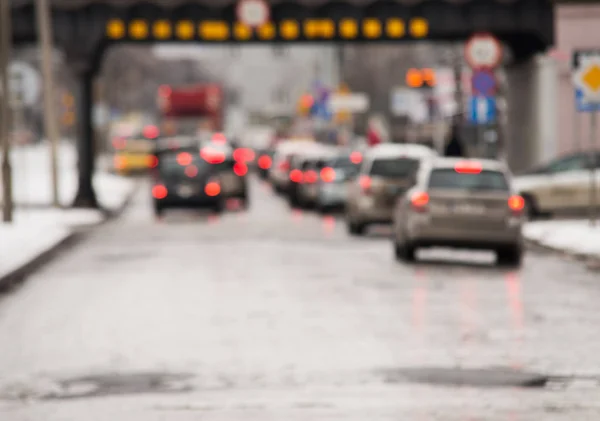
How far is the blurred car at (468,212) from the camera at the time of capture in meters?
25.6

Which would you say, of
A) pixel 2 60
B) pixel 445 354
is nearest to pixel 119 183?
pixel 2 60

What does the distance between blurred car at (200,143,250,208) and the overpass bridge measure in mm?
4073

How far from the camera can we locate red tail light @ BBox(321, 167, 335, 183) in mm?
43250

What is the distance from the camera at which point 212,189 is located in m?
44.0

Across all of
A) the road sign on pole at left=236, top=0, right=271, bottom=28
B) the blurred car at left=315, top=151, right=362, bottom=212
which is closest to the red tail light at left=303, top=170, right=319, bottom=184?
the blurred car at left=315, top=151, right=362, bottom=212

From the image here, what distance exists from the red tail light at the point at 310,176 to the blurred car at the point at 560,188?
8.99 meters

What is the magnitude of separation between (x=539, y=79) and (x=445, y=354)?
105 feet

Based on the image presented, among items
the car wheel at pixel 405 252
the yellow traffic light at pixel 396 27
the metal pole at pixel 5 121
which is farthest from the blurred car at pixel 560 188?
the car wheel at pixel 405 252

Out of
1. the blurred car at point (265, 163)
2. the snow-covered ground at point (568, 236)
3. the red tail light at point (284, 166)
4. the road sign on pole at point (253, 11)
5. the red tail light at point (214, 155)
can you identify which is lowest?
the blurred car at point (265, 163)

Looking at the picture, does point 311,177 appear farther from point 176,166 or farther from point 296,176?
point 176,166

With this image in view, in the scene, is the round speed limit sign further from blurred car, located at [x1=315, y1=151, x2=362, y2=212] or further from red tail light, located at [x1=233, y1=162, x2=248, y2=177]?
red tail light, located at [x1=233, y1=162, x2=248, y2=177]

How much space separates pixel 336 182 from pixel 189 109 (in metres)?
29.7

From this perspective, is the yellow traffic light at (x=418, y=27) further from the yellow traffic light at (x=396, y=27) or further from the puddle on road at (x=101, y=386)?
the puddle on road at (x=101, y=386)

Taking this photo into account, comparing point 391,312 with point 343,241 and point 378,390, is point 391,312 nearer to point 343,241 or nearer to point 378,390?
point 378,390
